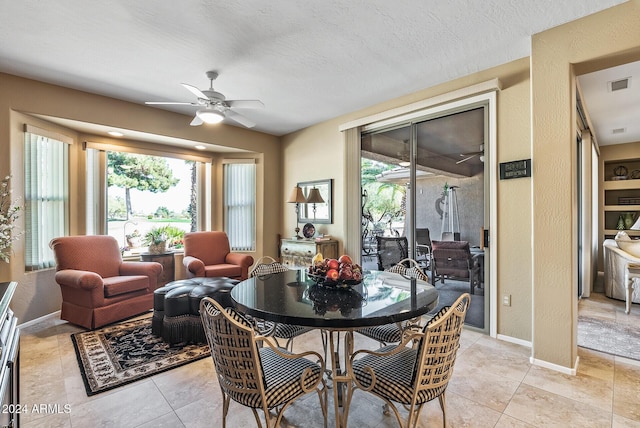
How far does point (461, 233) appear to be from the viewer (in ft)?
11.4

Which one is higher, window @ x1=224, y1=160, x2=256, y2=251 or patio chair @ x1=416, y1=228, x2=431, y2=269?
window @ x1=224, y1=160, x2=256, y2=251

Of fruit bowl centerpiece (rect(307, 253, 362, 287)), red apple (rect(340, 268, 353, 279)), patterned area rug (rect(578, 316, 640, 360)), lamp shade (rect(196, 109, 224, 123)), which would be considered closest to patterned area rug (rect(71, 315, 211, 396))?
fruit bowl centerpiece (rect(307, 253, 362, 287))

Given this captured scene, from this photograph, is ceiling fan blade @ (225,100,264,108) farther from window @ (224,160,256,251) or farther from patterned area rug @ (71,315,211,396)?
window @ (224,160,256,251)

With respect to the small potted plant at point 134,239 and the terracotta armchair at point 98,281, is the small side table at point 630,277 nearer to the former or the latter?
the terracotta armchair at point 98,281

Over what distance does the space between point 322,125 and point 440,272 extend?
2956 mm

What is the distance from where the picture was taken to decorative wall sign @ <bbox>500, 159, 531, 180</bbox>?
287 cm

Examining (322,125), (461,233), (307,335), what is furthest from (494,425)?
(322,125)

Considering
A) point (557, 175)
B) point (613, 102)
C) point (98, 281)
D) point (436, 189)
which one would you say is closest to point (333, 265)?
point (557, 175)

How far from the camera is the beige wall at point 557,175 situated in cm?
238

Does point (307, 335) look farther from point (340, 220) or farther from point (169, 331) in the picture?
point (340, 220)

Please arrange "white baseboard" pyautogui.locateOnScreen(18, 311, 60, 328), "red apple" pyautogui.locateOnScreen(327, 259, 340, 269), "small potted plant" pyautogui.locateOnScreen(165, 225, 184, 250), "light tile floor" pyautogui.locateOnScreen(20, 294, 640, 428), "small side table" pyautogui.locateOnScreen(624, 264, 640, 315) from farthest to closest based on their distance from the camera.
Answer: "small potted plant" pyautogui.locateOnScreen(165, 225, 184, 250) → "small side table" pyautogui.locateOnScreen(624, 264, 640, 315) → "white baseboard" pyautogui.locateOnScreen(18, 311, 60, 328) → "red apple" pyautogui.locateOnScreen(327, 259, 340, 269) → "light tile floor" pyautogui.locateOnScreen(20, 294, 640, 428)

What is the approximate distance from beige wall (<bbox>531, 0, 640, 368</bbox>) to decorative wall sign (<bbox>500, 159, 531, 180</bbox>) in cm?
35

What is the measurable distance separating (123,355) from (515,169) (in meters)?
4.00

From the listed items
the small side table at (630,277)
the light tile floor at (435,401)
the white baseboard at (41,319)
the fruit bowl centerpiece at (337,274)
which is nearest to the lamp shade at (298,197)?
Result: the light tile floor at (435,401)
